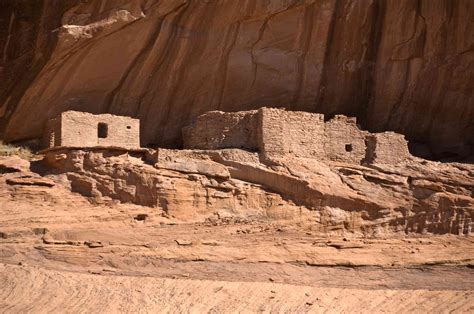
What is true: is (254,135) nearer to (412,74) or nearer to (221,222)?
(221,222)

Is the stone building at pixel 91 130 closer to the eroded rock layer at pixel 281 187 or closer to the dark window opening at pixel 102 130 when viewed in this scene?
the dark window opening at pixel 102 130

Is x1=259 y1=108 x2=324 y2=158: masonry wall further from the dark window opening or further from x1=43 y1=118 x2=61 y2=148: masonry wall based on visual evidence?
x1=43 y1=118 x2=61 y2=148: masonry wall

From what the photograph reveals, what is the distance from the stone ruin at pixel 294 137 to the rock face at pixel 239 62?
1.34 metres

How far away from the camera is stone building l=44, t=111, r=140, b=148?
1698 centimetres

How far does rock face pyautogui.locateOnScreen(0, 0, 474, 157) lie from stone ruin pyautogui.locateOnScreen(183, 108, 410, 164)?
4.41ft

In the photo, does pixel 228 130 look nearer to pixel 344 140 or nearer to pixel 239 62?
pixel 239 62

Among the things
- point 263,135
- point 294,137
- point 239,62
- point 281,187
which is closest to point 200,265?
point 281,187

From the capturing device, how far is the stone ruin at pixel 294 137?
17859 millimetres

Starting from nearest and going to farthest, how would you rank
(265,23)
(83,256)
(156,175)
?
1. (83,256)
2. (156,175)
3. (265,23)

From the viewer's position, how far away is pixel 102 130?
17469mm

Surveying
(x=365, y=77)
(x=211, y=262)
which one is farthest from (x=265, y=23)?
(x=211, y=262)

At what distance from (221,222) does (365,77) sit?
5.10 metres

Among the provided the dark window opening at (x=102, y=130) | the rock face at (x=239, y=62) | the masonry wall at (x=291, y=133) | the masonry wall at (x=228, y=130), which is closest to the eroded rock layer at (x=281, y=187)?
the masonry wall at (x=291, y=133)

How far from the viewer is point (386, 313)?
1609 cm
